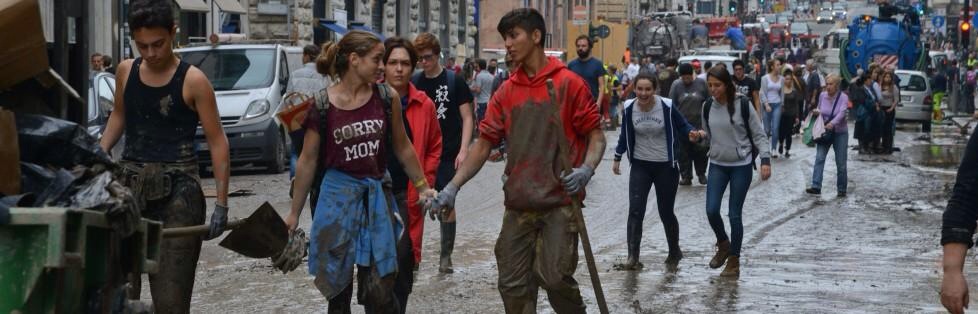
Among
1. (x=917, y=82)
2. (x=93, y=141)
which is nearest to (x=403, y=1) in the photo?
(x=917, y=82)

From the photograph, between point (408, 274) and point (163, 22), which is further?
point (408, 274)

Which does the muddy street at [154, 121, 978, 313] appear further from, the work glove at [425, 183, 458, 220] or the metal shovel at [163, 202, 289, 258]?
the metal shovel at [163, 202, 289, 258]

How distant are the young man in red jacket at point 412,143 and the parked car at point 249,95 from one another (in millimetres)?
10493

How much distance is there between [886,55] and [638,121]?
121ft

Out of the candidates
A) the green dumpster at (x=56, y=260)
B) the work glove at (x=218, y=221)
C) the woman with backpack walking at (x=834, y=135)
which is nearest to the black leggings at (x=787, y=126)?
the woman with backpack walking at (x=834, y=135)

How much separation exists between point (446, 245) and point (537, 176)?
3.62 meters

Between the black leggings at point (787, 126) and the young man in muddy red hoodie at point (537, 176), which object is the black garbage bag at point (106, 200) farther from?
the black leggings at point (787, 126)

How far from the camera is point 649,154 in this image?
37.7ft

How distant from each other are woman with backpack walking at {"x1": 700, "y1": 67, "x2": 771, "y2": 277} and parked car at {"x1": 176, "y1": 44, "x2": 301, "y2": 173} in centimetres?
899

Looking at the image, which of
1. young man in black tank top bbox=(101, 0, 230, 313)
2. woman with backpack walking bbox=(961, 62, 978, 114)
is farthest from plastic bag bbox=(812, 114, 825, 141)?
woman with backpack walking bbox=(961, 62, 978, 114)

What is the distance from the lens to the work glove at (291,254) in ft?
23.3

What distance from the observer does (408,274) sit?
8477 millimetres

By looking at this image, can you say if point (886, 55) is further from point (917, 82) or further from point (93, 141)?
point (93, 141)

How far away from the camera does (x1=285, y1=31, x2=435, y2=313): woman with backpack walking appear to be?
7.28 meters
